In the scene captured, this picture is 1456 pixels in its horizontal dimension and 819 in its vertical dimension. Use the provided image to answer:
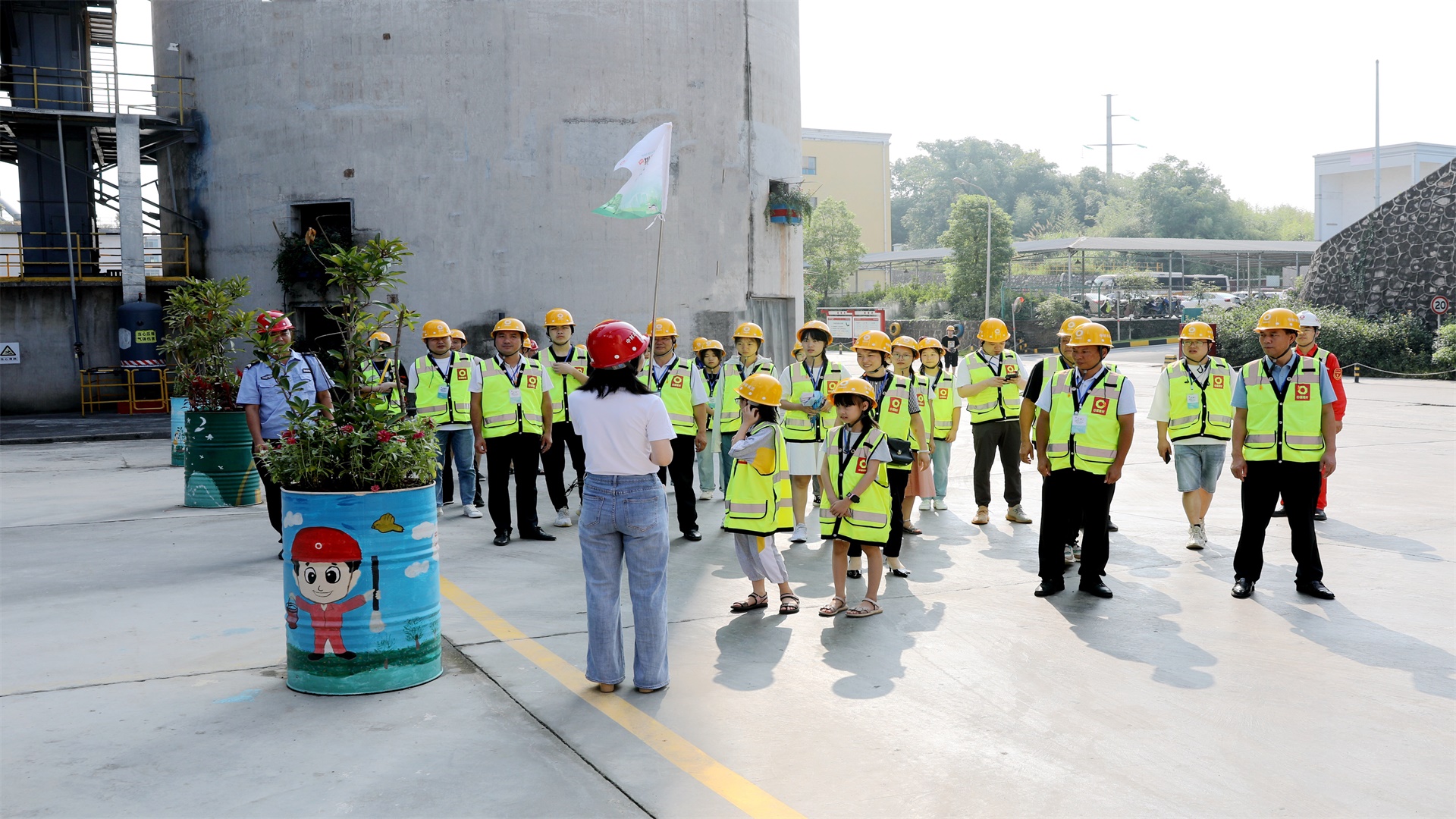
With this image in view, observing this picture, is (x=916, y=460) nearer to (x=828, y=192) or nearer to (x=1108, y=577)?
(x=1108, y=577)

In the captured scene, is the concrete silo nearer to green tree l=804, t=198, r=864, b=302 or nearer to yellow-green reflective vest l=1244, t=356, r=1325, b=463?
yellow-green reflective vest l=1244, t=356, r=1325, b=463

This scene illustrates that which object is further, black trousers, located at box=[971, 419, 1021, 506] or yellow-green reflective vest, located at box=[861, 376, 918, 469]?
black trousers, located at box=[971, 419, 1021, 506]

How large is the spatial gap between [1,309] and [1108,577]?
998 inches

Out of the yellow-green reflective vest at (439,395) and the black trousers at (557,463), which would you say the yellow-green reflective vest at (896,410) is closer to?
the black trousers at (557,463)

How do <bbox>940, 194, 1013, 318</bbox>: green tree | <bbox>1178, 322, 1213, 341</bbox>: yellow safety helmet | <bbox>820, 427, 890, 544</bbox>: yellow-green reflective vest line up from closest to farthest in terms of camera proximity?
1. <bbox>820, 427, 890, 544</bbox>: yellow-green reflective vest
2. <bbox>1178, 322, 1213, 341</bbox>: yellow safety helmet
3. <bbox>940, 194, 1013, 318</bbox>: green tree

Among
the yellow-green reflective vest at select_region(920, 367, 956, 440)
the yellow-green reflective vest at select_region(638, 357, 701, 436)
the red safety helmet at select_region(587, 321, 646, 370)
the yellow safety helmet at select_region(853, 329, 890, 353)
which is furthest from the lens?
the yellow-green reflective vest at select_region(920, 367, 956, 440)

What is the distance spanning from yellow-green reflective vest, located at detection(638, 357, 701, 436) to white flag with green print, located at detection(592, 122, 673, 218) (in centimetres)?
162

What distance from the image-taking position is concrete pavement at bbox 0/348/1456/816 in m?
4.32

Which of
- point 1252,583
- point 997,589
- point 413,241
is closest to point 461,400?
point 997,589

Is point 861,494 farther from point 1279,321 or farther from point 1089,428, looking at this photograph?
point 1279,321

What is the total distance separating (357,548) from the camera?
546 centimetres

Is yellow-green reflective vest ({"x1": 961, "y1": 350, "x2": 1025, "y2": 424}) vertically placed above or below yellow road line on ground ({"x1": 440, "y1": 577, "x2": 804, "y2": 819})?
above

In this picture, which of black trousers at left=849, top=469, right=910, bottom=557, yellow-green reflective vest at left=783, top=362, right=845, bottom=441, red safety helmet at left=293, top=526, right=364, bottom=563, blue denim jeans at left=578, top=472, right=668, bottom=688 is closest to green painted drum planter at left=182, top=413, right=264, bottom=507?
yellow-green reflective vest at left=783, top=362, right=845, bottom=441

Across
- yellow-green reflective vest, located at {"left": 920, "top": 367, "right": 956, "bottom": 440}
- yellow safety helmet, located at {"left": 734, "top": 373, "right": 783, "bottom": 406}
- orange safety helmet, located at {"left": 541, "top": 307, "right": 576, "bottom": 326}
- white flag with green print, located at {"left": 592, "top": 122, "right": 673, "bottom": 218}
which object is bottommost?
yellow-green reflective vest, located at {"left": 920, "top": 367, "right": 956, "bottom": 440}
